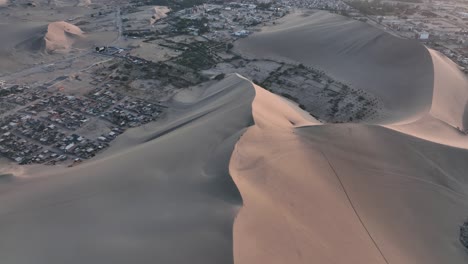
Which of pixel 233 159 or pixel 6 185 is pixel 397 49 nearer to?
pixel 233 159

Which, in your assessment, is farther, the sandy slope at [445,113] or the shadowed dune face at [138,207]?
the sandy slope at [445,113]

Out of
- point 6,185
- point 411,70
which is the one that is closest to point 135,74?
point 6,185

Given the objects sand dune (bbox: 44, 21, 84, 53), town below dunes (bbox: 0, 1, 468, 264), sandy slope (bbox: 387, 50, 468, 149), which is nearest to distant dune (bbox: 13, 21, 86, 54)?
sand dune (bbox: 44, 21, 84, 53)

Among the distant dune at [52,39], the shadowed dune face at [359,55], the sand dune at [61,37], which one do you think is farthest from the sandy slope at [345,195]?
the distant dune at [52,39]

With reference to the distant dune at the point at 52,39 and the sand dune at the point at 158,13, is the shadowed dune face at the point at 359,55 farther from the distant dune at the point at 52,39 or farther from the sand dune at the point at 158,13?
the distant dune at the point at 52,39

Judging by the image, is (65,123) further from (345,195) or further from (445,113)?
(445,113)

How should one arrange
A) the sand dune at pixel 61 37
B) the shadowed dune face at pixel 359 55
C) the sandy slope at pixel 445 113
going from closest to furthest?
the sandy slope at pixel 445 113 < the shadowed dune face at pixel 359 55 < the sand dune at pixel 61 37

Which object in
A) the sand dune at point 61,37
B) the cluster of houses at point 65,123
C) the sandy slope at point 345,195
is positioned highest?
the sandy slope at point 345,195
